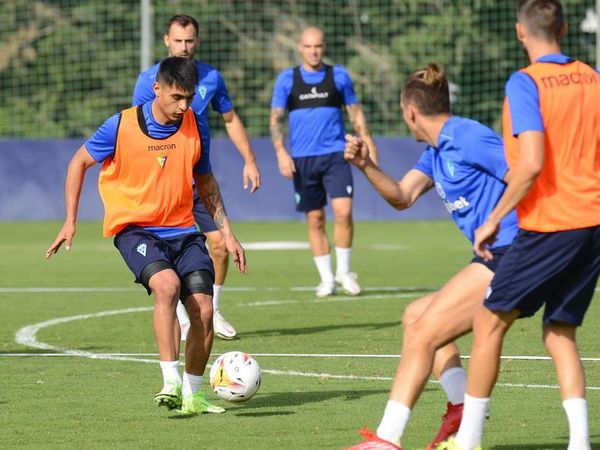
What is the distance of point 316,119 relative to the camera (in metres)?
14.5

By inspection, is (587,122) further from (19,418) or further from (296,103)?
(296,103)

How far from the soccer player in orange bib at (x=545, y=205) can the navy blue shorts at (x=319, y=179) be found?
326 inches

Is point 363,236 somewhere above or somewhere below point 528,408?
below

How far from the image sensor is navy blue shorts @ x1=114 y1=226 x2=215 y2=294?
25.2 feet

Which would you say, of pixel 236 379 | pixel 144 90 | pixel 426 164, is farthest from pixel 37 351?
pixel 426 164

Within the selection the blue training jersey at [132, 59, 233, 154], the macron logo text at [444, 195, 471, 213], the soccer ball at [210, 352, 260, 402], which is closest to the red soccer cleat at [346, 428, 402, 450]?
the macron logo text at [444, 195, 471, 213]

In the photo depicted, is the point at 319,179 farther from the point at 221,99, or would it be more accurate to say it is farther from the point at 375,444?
the point at 375,444

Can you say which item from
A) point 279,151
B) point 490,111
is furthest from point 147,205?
point 490,111

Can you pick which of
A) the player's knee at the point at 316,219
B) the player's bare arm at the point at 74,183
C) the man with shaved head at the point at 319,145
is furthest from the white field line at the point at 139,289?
the player's bare arm at the point at 74,183

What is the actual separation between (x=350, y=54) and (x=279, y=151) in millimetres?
17068

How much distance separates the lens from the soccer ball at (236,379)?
24.7 feet

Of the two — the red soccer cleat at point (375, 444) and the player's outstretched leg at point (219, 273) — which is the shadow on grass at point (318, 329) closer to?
the player's outstretched leg at point (219, 273)

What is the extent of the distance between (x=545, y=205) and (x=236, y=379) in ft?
7.88

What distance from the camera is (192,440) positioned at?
673 centimetres
